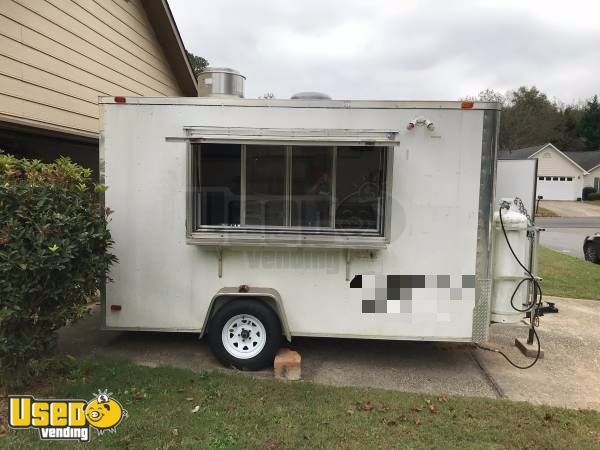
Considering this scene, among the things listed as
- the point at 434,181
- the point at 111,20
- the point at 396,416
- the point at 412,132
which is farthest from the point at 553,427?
the point at 111,20

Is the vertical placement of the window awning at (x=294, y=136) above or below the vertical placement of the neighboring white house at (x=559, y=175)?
below

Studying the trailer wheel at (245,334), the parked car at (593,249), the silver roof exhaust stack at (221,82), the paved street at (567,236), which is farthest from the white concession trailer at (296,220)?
the paved street at (567,236)

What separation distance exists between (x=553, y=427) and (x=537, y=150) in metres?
47.9

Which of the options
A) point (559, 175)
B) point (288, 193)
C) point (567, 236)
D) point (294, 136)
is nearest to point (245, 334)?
point (288, 193)

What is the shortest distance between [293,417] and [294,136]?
2526mm

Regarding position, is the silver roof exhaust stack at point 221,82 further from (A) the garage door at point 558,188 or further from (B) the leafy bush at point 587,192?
(B) the leafy bush at point 587,192

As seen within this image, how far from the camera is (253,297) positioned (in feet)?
16.0

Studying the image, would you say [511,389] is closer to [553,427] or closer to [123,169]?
[553,427]

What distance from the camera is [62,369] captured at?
4.48 metres

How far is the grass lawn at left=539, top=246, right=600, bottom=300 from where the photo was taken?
874 cm

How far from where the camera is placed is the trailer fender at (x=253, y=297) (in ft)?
15.7

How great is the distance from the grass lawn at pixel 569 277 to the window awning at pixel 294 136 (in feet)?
19.0

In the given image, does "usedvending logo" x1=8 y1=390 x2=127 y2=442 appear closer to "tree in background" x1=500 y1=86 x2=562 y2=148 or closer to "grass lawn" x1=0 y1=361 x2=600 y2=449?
"grass lawn" x1=0 y1=361 x2=600 y2=449

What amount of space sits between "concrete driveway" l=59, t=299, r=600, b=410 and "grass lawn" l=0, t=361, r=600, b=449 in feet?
1.25
